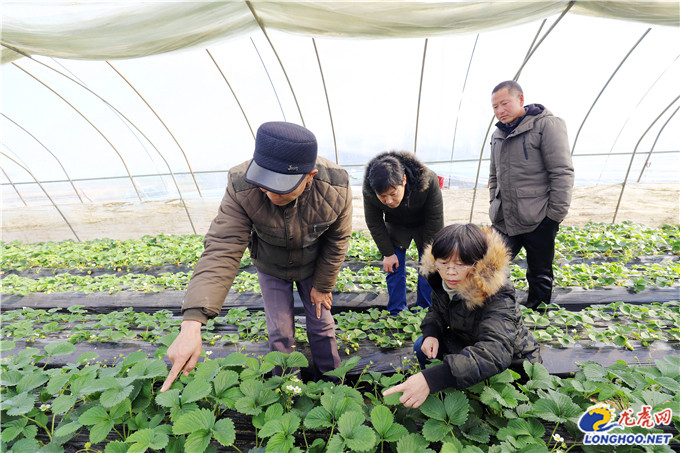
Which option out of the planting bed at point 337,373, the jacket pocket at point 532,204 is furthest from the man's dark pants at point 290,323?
the jacket pocket at point 532,204

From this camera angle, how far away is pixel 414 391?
1.31m

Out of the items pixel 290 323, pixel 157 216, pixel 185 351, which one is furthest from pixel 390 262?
pixel 157 216

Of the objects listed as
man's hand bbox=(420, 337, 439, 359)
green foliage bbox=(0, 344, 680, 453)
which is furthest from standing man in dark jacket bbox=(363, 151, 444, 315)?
green foliage bbox=(0, 344, 680, 453)

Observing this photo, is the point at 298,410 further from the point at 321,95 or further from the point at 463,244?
the point at 321,95

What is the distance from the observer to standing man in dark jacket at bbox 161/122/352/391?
1446 millimetres

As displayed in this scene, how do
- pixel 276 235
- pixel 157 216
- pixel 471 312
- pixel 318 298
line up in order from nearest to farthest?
pixel 471 312 < pixel 276 235 < pixel 318 298 < pixel 157 216

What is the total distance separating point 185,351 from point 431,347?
3.78ft

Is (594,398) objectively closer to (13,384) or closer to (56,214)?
Answer: (13,384)

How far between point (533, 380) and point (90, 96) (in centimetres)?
1006

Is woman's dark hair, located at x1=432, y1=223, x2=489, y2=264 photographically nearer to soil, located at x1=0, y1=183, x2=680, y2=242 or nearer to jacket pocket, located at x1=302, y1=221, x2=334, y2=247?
jacket pocket, located at x1=302, y1=221, x2=334, y2=247

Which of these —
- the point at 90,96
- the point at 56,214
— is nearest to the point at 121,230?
the point at 56,214

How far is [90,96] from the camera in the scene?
7.84 m

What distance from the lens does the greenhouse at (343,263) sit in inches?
55.9

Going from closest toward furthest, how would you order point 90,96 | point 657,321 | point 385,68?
1. point 657,321
2. point 385,68
3. point 90,96
